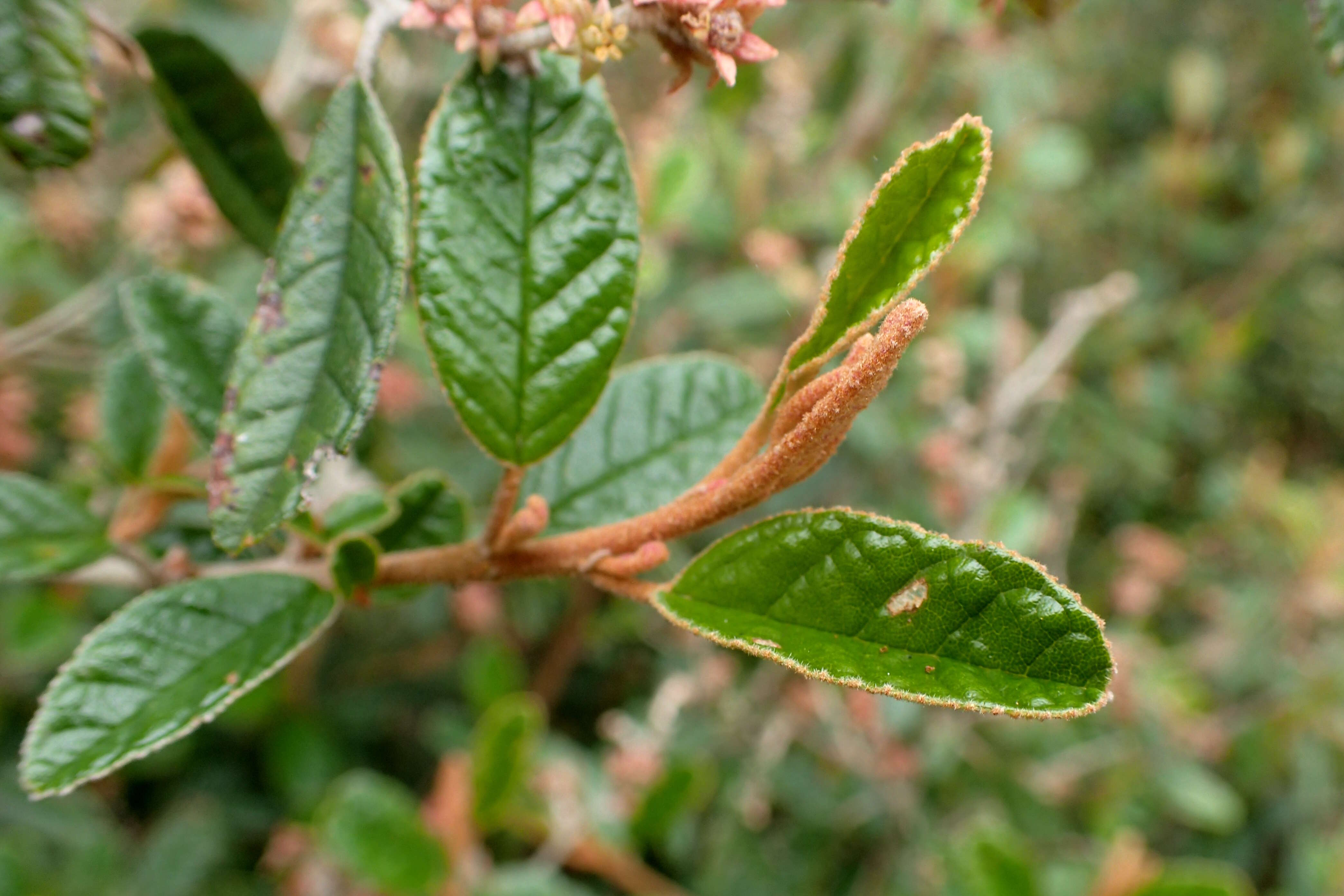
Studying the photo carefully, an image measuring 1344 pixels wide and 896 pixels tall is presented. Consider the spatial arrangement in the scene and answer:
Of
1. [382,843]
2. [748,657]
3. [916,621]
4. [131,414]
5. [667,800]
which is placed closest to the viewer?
[916,621]

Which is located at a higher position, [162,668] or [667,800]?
[162,668]

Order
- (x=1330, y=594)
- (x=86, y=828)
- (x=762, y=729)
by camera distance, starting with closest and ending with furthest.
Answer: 1. (x=86, y=828)
2. (x=762, y=729)
3. (x=1330, y=594)

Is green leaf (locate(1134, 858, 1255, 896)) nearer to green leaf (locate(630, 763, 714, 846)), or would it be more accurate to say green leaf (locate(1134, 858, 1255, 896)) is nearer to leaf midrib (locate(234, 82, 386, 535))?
green leaf (locate(630, 763, 714, 846))

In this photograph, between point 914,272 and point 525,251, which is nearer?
point 914,272

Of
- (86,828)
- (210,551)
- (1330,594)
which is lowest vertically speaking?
(86,828)

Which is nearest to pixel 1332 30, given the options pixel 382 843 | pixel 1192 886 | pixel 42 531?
pixel 42 531

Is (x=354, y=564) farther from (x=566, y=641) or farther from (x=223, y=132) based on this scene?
(x=566, y=641)

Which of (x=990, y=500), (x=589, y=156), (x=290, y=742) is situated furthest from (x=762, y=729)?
(x=589, y=156)

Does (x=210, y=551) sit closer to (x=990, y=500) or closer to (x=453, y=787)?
(x=453, y=787)
